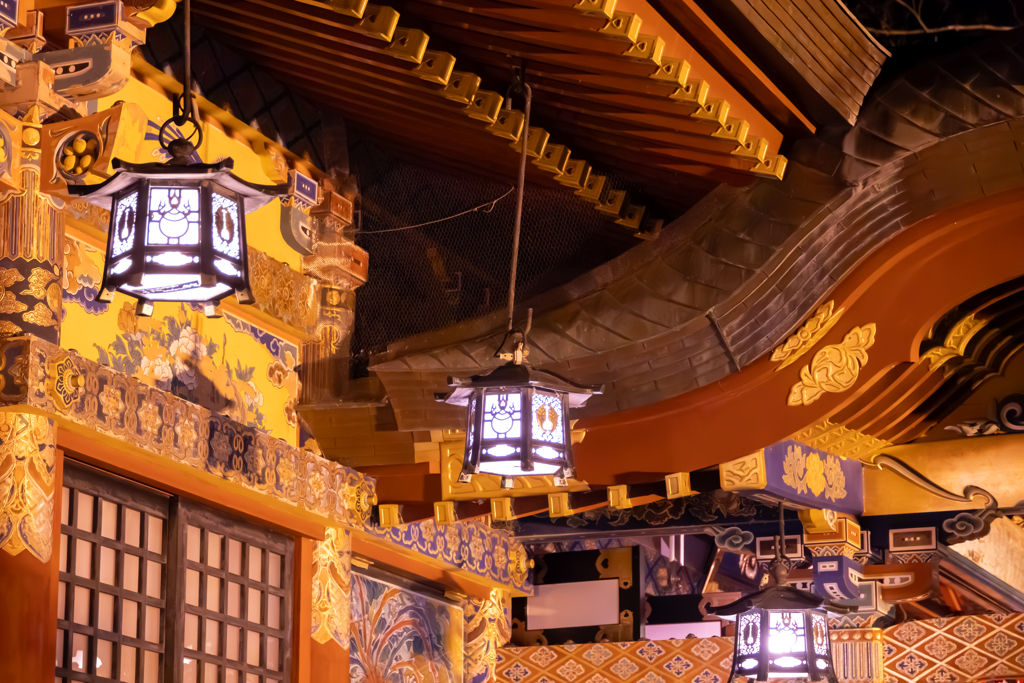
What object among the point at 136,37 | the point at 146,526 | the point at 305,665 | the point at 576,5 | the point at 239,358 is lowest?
the point at 305,665

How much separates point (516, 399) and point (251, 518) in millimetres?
1362

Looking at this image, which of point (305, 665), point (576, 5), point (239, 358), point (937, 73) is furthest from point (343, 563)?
point (937, 73)

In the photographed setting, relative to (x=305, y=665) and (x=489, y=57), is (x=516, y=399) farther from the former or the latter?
(x=305, y=665)

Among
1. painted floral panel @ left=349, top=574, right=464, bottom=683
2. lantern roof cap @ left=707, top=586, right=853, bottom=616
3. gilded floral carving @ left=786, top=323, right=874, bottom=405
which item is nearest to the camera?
gilded floral carving @ left=786, top=323, right=874, bottom=405

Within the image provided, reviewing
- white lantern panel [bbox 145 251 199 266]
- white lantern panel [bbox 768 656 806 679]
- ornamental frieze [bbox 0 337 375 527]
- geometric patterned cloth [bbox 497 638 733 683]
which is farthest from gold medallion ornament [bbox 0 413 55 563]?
geometric patterned cloth [bbox 497 638 733 683]

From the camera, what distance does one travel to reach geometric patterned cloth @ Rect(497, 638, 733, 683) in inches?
284

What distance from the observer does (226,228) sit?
345cm

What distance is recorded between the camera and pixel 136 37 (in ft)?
12.7

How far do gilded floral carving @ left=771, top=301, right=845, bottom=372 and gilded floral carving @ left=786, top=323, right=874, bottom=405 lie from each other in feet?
0.19

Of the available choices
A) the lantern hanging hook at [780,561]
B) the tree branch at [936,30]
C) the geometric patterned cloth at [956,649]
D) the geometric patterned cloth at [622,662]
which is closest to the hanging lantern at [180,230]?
the tree branch at [936,30]

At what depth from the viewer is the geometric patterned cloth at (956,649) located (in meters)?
6.99

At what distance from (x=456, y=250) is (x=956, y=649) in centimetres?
340

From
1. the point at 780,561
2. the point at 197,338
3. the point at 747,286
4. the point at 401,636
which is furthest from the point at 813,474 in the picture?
the point at 197,338

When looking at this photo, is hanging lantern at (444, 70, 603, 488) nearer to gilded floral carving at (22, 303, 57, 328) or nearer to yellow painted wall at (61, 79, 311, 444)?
yellow painted wall at (61, 79, 311, 444)
